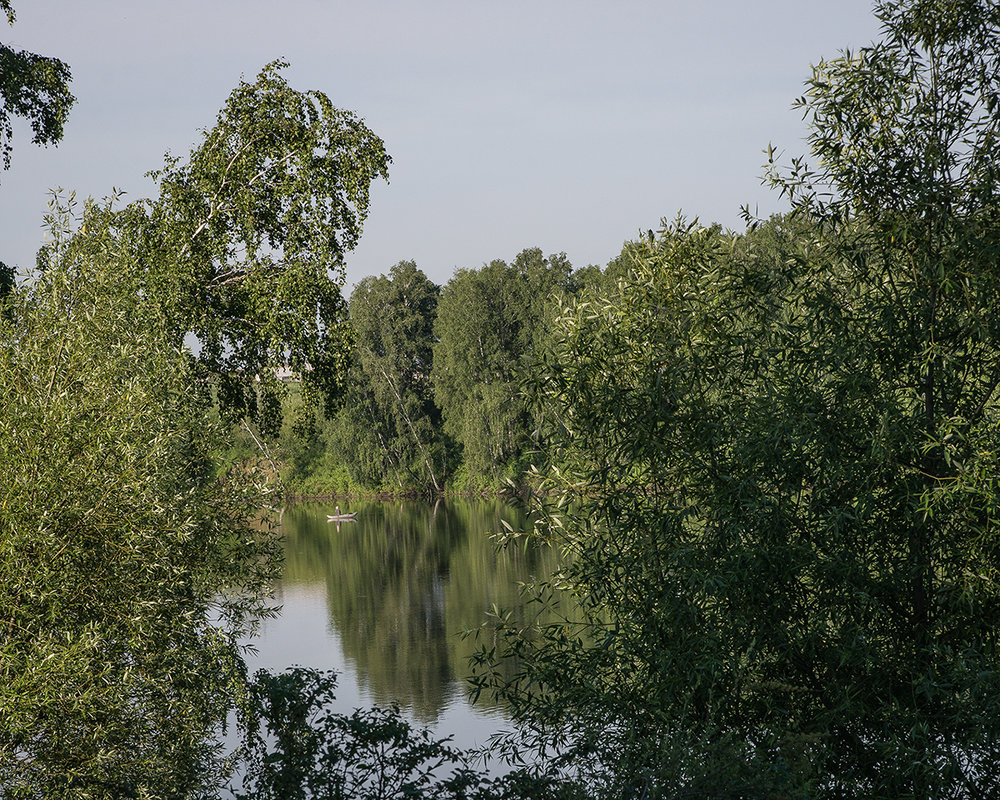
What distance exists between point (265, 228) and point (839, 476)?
968 cm

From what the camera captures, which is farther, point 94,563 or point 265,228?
point 265,228

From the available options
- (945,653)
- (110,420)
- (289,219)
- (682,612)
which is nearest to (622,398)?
(682,612)

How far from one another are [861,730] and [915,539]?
61.2 inches

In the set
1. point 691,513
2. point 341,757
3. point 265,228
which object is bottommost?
point 341,757

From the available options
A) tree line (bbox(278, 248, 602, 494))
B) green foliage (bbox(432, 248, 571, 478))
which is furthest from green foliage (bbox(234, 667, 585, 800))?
green foliage (bbox(432, 248, 571, 478))

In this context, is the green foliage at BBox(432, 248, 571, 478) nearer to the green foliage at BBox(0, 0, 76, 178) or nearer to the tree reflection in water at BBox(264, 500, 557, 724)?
the tree reflection in water at BBox(264, 500, 557, 724)

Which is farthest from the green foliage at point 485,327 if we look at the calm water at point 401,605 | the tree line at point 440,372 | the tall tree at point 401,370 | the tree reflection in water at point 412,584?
the calm water at point 401,605

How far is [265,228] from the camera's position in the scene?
14922mm

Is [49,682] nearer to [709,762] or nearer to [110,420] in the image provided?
[110,420]

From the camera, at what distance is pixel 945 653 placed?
7684 millimetres

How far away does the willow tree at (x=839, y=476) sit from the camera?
7.75 meters

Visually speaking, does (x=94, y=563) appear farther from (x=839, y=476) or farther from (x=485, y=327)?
(x=485, y=327)

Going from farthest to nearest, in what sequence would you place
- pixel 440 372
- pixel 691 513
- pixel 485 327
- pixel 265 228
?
pixel 440 372, pixel 485 327, pixel 265 228, pixel 691 513

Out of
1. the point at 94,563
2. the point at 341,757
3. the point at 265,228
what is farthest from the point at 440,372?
the point at 94,563
